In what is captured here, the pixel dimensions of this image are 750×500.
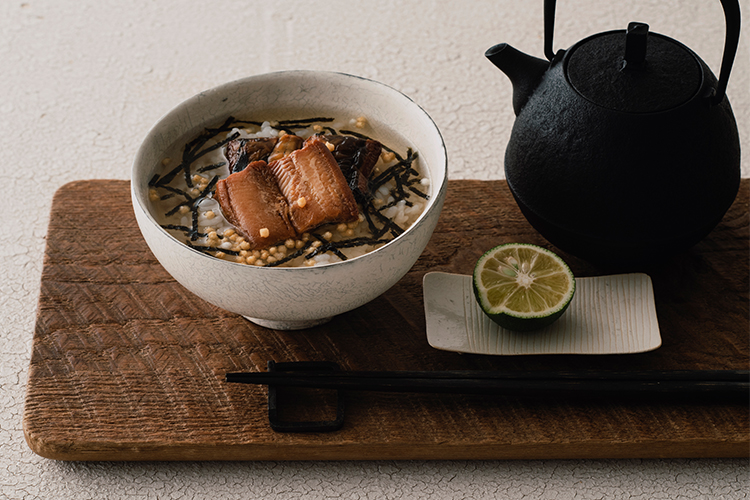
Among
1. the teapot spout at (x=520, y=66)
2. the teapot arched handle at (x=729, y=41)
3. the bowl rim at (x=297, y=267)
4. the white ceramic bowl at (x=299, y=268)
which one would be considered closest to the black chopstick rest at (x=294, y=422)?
the white ceramic bowl at (x=299, y=268)

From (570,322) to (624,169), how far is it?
0.31 meters

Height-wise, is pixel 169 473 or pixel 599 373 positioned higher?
pixel 599 373

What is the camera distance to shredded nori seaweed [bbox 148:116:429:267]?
4.61 ft

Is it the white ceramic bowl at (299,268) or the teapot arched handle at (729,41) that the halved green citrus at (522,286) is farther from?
the teapot arched handle at (729,41)

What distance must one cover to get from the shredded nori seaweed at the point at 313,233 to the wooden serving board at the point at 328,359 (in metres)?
0.20

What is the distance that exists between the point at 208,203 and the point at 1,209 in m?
0.89

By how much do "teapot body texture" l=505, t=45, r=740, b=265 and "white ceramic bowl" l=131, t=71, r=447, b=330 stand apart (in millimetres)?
220

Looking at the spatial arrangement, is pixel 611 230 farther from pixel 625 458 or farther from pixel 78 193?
pixel 78 193

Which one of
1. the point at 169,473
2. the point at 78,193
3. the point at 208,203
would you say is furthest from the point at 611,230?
the point at 78,193

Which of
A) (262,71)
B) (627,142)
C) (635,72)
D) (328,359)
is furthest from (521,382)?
(262,71)

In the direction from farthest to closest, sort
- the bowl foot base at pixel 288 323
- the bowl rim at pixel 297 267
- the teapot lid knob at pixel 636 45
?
the bowl foot base at pixel 288 323, the teapot lid knob at pixel 636 45, the bowl rim at pixel 297 267

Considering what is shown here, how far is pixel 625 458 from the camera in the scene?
4.66 feet

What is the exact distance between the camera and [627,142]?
4.66 feet

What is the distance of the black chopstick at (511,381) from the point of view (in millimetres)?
1372
